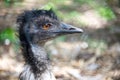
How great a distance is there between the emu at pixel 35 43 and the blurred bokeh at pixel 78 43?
1572 mm

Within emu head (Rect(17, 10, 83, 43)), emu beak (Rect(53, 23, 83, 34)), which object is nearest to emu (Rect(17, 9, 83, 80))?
emu head (Rect(17, 10, 83, 43))

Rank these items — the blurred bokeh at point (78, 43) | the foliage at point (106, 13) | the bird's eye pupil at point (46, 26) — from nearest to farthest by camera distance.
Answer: the bird's eye pupil at point (46, 26) < the blurred bokeh at point (78, 43) < the foliage at point (106, 13)

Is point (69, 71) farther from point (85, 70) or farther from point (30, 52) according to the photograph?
point (30, 52)

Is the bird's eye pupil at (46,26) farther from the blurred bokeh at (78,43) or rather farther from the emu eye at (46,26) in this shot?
the blurred bokeh at (78,43)

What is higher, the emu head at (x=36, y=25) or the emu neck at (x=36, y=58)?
the emu head at (x=36, y=25)

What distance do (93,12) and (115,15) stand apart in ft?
1.20

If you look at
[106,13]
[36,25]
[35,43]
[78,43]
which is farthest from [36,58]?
[106,13]

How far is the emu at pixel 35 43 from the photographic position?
5195mm

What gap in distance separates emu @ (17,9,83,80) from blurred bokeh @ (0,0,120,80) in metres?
1.57

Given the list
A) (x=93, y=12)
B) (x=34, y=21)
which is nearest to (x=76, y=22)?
(x=93, y=12)

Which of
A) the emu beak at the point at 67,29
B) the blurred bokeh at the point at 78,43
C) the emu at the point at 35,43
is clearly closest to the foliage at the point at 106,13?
the blurred bokeh at the point at 78,43

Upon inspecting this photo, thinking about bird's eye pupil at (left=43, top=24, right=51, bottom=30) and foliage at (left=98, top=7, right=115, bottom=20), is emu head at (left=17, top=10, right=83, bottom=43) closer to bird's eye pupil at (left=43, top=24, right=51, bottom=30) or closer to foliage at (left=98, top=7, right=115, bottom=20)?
bird's eye pupil at (left=43, top=24, right=51, bottom=30)

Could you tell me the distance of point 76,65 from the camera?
7727 millimetres

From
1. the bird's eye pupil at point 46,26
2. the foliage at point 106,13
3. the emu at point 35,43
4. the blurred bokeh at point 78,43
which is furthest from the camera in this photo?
the foliage at point 106,13
